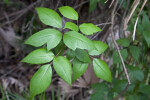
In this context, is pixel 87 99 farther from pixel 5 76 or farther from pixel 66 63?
pixel 66 63

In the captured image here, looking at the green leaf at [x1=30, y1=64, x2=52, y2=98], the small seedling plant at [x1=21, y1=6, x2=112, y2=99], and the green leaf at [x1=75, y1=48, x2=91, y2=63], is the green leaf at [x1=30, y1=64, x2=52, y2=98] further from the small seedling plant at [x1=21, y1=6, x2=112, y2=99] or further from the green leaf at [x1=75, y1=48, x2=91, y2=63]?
the green leaf at [x1=75, y1=48, x2=91, y2=63]

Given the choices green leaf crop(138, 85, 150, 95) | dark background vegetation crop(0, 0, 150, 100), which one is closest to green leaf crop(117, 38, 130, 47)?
dark background vegetation crop(0, 0, 150, 100)

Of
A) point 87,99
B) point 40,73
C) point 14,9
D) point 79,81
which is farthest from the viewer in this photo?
point 14,9

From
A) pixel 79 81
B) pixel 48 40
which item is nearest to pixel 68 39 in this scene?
pixel 48 40

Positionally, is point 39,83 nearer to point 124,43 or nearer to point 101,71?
point 101,71

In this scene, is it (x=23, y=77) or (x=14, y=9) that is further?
(x=14, y=9)

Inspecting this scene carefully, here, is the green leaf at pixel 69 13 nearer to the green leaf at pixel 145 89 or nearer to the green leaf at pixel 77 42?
the green leaf at pixel 77 42

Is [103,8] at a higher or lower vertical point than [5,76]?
higher

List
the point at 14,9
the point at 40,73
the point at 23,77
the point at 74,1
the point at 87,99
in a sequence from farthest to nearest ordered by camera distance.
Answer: the point at 14,9 < the point at 23,77 < the point at 87,99 < the point at 74,1 < the point at 40,73
